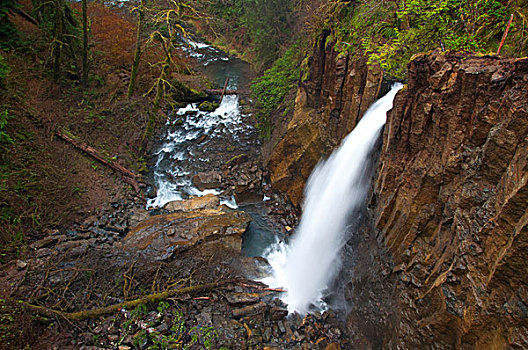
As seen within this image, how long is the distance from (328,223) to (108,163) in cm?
844

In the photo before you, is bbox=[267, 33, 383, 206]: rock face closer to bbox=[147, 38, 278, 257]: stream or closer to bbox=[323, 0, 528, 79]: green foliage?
bbox=[323, 0, 528, 79]: green foliage

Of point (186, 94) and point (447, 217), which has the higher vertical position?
point (447, 217)

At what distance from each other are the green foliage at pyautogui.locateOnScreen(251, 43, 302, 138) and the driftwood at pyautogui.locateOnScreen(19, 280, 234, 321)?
8.20m

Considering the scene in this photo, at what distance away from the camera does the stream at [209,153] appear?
10.3m

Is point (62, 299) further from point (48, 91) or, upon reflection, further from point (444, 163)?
point (48, 91)

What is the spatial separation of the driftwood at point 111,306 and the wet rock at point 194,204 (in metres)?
3.77

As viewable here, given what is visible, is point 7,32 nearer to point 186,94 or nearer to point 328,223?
point 186,94

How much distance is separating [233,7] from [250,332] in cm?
2488

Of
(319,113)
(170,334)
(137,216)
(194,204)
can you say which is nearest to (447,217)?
(170,334)

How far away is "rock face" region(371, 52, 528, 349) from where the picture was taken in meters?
3.46

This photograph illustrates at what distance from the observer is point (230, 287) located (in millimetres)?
7004

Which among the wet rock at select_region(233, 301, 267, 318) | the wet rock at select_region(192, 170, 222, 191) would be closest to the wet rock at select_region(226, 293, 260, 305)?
the wet rock at select_region(233, 301, 267, 318)

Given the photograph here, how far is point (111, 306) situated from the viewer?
5.75m

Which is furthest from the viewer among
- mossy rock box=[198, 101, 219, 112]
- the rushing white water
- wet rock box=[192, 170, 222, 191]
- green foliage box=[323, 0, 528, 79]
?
mossy rock box=[198, 101, 219, 112]
